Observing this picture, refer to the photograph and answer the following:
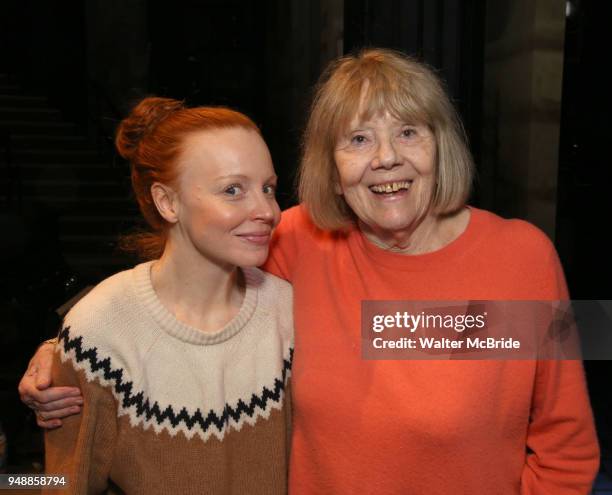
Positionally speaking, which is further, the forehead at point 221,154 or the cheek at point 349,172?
the cheek at point 349,172

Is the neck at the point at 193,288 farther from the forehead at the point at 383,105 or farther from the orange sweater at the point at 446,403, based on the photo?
the forehead at the point at 383,105

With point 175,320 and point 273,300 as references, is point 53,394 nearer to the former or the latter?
point 175,320

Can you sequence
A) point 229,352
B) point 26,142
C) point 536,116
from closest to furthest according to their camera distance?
point 229,352 → point 536,116 → point 26,142

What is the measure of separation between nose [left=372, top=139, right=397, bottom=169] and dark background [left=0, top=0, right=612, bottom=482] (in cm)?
60

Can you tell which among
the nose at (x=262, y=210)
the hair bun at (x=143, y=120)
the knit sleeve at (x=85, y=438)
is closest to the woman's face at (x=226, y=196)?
the nose at (x=262, y=210)

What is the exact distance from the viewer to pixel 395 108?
1.53 meters

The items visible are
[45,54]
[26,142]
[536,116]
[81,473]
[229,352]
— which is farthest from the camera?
[45,54]

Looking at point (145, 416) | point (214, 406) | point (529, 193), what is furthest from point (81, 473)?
point (529, 193)

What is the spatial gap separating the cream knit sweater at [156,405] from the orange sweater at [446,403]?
0.13 m

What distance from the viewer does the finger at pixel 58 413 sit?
1.47 m

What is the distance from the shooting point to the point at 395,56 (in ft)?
5.25

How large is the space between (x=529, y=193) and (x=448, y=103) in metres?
1.98

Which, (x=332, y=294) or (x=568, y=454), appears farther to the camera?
(x=332, y=294)

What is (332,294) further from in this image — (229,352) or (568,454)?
(568,454)
